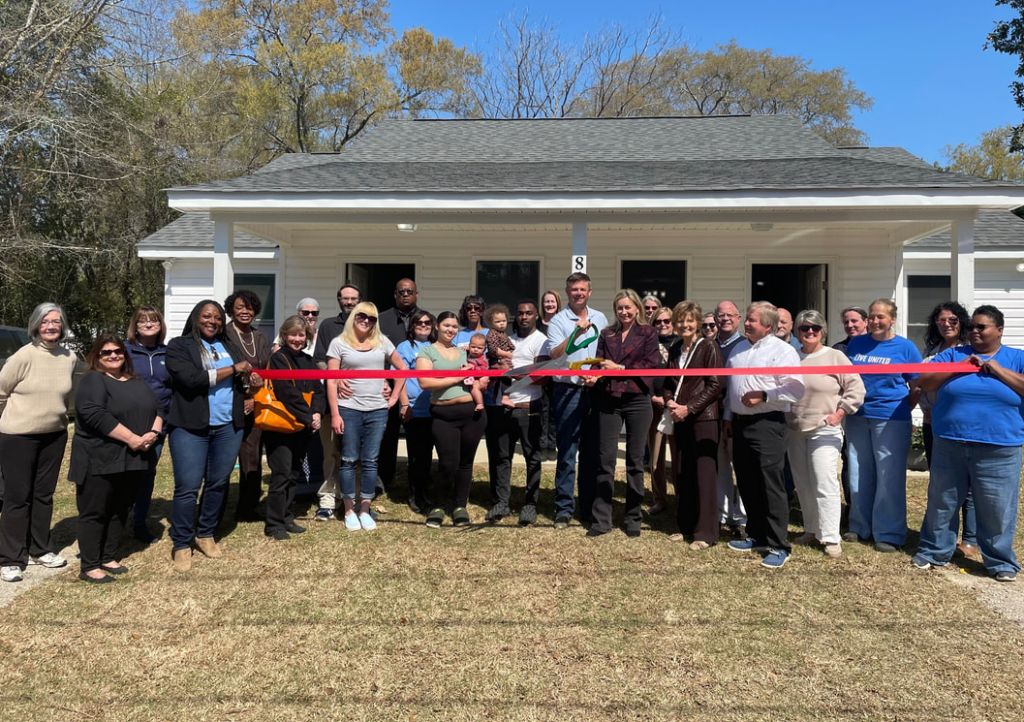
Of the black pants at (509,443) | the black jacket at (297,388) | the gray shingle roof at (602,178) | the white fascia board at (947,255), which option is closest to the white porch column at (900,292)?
the white fascia board at (947,255)

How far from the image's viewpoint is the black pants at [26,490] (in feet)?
13.7

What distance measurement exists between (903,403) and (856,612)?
167 centimetres

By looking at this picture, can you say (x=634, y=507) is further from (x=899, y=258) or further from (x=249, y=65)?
(x=249, y=65)

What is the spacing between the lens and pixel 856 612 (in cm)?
376

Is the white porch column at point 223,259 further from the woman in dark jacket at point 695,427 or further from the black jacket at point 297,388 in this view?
the woman in dark jacket at point 695,427

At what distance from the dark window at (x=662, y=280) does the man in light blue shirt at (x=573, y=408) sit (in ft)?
17.8

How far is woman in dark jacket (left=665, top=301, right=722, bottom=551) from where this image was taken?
463 centimetres

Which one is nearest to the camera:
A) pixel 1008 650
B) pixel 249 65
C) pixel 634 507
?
pixel 1008 650

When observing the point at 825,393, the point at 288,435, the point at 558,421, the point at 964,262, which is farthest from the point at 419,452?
the point at 964,262

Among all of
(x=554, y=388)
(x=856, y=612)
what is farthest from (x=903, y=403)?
(x=554, y=388)

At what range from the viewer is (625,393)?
4816 mm

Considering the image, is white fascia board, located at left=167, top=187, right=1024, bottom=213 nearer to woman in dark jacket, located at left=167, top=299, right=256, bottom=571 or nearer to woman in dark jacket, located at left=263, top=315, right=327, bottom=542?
woman in dark jacket, located at left=263, top=315, right=327, bottom=542

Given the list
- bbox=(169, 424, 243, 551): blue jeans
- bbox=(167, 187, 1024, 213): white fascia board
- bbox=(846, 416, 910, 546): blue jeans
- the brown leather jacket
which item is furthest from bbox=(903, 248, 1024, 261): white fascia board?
bbox=(169, 424, 243, 551): blue jeans

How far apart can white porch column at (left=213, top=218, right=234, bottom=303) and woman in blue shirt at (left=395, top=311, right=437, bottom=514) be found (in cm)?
359
